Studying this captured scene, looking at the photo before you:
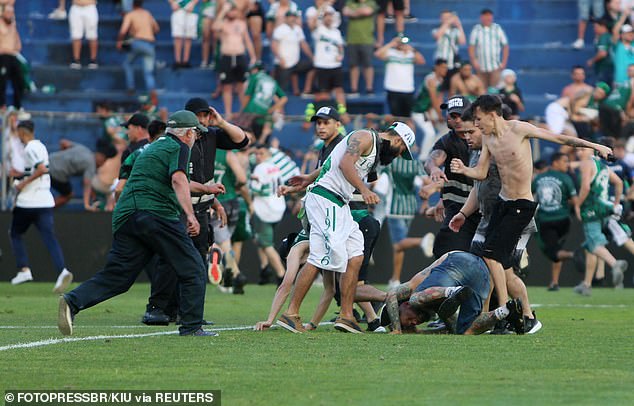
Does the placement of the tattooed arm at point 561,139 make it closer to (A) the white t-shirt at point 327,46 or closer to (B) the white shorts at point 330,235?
(B) the white shorts at point 330,235

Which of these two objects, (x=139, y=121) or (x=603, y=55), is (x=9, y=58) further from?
(x=139, y=121)

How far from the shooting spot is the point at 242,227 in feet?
67.5

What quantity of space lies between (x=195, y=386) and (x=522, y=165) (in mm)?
4883

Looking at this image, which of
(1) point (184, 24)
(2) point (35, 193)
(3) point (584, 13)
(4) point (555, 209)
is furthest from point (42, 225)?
(3) point (584, 13)

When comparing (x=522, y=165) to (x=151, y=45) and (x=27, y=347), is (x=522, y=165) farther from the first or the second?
(x=151, y=45)

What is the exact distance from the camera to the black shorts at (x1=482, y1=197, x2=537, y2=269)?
11.9m

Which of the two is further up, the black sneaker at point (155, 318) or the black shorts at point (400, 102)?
the black shorts at point (400, 102)

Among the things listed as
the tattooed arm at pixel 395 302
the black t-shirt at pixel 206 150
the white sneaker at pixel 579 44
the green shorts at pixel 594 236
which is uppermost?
the white sneaker at pixel 579 44

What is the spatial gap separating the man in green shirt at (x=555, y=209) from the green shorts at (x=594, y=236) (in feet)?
3.17

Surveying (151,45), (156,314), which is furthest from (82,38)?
(156,314)

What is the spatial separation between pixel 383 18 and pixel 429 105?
4299 mm

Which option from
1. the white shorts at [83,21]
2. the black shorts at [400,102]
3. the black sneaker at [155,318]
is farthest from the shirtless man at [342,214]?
the white shorts at [83,21]

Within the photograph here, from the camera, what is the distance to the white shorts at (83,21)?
94.4ft

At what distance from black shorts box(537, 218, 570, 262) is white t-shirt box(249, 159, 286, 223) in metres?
4.24
